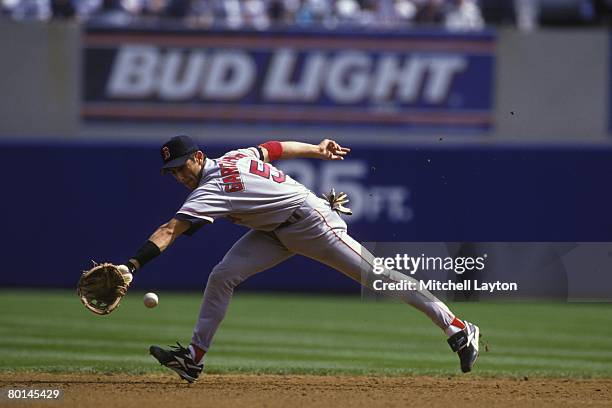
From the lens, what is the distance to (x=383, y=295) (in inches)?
286

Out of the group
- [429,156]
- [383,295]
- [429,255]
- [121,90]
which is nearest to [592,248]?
[429,255]

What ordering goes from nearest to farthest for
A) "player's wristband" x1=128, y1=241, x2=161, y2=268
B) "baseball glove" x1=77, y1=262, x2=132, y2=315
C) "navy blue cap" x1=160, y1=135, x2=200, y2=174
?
"player's wristband" x1=128, y1=241, x2=161, y2=268
"baseball glove" x1=77, y1=262, x2=132, y2=315
"navy blue cap" x1=160, y1=135, x2=200, y2=174

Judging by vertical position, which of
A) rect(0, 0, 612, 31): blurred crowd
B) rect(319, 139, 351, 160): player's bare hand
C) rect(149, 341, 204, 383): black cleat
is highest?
rect(0, 0, 612, 31): blurred crowd

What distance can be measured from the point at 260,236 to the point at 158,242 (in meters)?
1.04

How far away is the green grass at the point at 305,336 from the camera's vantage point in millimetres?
8742

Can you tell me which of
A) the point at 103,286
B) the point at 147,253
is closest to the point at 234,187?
the point at 147,253

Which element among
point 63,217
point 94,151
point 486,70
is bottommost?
point 63,217

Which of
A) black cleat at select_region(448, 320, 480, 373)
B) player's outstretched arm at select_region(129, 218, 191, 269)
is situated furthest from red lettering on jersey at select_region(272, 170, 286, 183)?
black cleat at select_region(448, 320, 480, 373)

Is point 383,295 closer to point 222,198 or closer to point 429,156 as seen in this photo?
point 222,198

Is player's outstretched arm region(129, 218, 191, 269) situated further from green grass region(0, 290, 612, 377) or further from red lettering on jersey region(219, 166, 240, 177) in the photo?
green grass region(0, 290, 612, 377)

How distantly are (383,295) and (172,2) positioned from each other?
11506mm

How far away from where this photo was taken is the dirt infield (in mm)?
6707

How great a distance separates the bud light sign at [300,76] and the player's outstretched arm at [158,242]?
10.5 metres

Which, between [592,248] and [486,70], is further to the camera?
[486,70]
